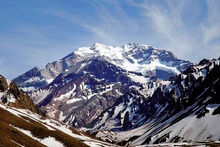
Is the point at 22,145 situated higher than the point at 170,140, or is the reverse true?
the point at 170,140

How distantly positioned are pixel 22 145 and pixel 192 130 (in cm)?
13379

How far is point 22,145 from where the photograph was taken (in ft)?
193

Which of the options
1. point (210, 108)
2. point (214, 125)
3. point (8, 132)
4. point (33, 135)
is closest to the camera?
point (8, 132)

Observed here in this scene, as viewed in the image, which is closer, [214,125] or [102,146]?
[102,146]

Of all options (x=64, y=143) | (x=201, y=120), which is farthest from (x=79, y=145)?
(x=201, y=120)

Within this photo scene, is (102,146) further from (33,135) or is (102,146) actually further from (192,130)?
(192,130)

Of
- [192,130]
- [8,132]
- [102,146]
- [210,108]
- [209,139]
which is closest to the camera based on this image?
[8,132]

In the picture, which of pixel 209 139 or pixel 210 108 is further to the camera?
pixel 210 108

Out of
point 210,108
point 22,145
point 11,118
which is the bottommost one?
point 22,145

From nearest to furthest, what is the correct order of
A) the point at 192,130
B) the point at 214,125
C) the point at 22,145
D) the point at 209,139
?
the point at 22,145
the point at 209,139
the point at 214,125
the point at 192,130

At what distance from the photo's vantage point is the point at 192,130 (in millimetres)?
177750

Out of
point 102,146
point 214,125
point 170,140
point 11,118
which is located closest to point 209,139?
point 214,125

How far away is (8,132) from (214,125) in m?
122

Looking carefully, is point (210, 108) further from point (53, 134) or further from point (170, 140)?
point (53, 134)
